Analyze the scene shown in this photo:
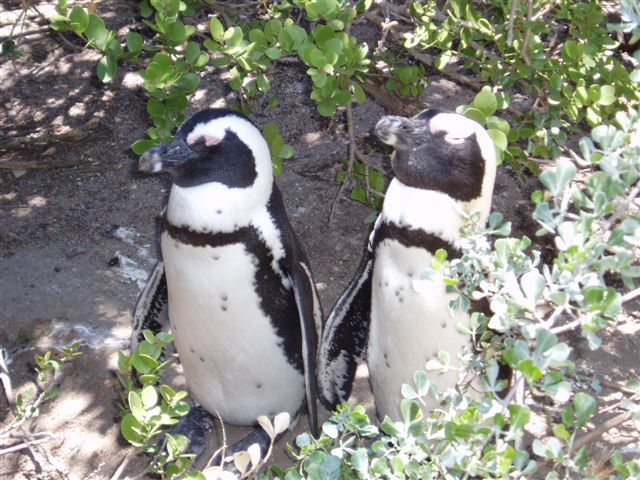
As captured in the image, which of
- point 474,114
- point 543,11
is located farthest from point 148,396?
point 543,11

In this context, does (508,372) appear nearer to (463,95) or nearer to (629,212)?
(629,212)

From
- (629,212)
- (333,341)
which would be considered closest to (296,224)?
(333,341)

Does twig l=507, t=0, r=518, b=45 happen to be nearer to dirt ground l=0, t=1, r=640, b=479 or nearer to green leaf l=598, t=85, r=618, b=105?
green leaf l=598, t=85, r=618, b=105

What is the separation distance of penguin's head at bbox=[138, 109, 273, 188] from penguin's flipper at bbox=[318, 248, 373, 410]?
17.3 inches

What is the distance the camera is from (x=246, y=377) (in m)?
2.20

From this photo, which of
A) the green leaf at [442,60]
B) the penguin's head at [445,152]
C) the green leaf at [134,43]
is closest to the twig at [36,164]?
the green leaf at [134,43]

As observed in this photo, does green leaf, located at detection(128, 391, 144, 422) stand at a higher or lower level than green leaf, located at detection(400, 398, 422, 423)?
lower

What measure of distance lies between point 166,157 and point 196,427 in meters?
0.88

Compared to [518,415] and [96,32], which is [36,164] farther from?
[518,415]

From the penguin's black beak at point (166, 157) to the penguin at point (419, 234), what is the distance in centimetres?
44

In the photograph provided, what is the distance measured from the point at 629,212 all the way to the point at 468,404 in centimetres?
42

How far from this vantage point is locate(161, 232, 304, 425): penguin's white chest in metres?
1.98

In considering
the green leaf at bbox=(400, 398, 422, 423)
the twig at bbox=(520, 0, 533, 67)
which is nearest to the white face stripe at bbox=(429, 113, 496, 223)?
the twig at bbox=(520, 0, 533, 67)

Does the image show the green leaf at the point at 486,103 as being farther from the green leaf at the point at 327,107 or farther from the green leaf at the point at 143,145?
the green leaf at the point at 143,145
